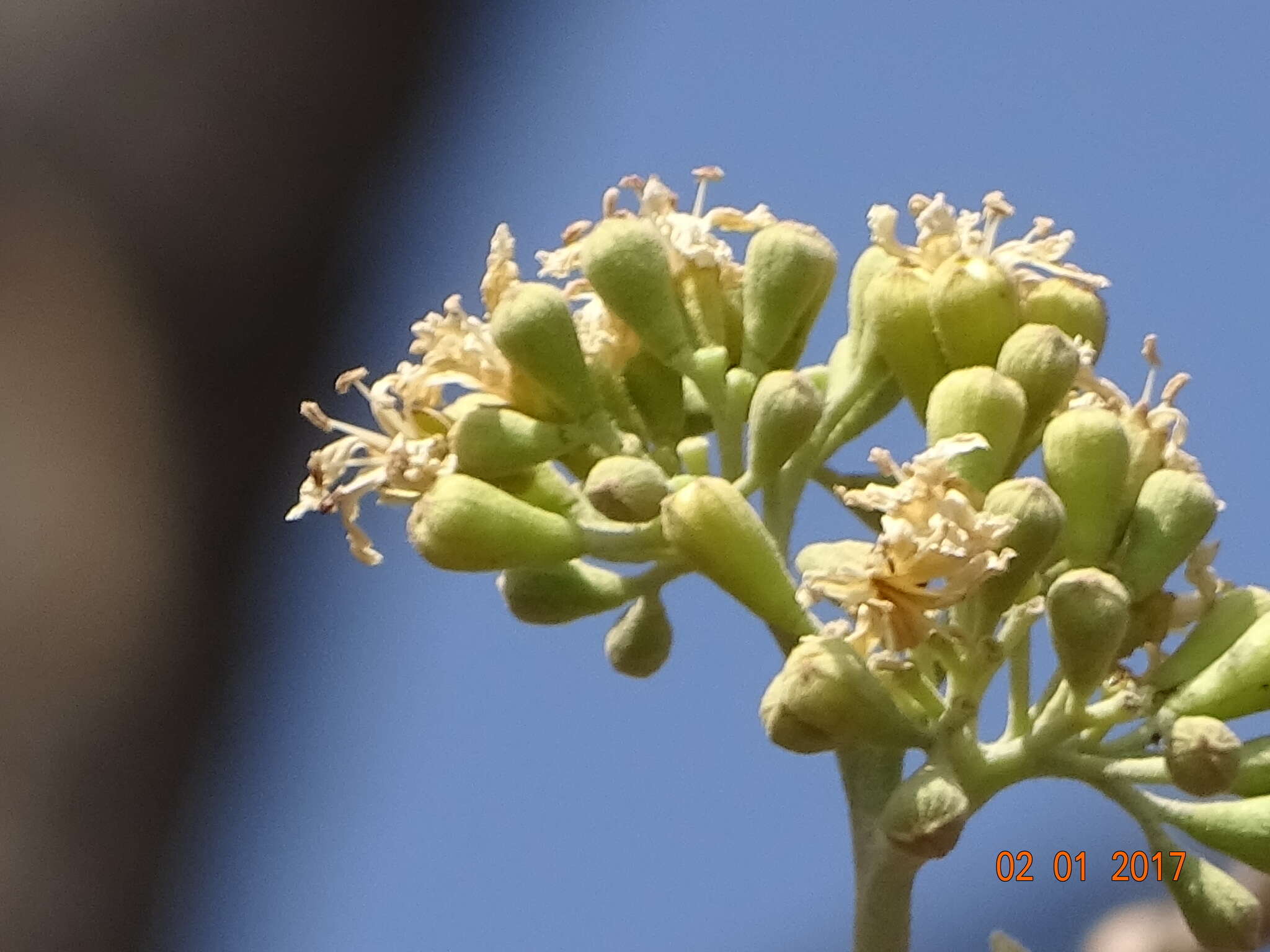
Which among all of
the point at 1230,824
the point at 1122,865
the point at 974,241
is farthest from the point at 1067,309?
the point at 1122,865

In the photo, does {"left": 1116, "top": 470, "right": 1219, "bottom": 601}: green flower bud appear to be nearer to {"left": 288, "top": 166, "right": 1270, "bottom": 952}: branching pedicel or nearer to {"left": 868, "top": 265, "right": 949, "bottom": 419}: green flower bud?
{"left": 288, "top": 166, "right": 1270, "bottom": 952}: branching pedicel

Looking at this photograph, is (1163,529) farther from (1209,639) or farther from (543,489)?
(543,489)

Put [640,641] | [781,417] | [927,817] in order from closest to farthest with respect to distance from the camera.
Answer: [927,817] < [781,417] < [640,641]

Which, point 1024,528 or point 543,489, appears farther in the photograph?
point 543,489

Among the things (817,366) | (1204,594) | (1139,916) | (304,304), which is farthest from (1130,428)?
(304,304)

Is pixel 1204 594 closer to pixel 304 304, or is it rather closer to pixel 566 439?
pixel 566 439

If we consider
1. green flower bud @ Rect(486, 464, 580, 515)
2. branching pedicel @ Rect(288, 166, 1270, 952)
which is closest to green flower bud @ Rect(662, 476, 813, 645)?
branching pedicel @ Rect(288, 166, 1270, 952)

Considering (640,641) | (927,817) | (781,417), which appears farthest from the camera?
(640,641)
